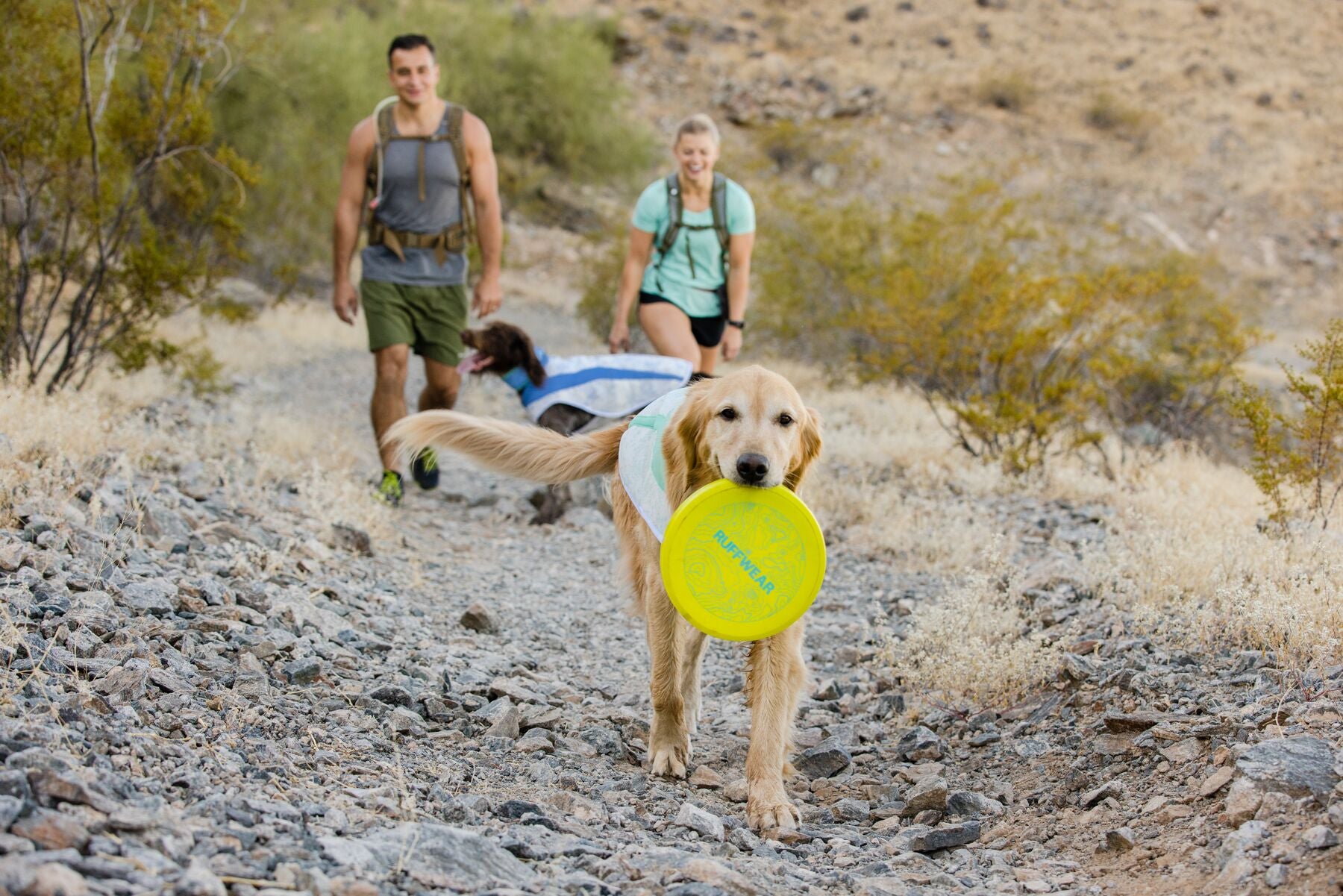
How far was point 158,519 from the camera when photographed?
14.0 feet

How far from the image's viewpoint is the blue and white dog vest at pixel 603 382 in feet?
18.8

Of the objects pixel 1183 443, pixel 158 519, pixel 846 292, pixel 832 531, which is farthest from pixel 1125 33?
pixel 158 519

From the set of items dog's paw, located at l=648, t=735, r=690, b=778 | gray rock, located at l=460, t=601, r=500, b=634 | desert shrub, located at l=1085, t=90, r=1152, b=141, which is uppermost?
desert shrub, located at l=1085, t=90, r=1152, b=141

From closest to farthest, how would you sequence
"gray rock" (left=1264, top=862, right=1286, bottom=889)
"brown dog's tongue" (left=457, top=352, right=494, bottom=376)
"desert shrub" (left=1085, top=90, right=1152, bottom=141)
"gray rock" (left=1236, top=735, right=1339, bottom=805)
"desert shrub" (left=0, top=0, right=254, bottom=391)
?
"gray rock" (left=1264, top=862, right=1286, bottom=889) → "gray rock" (left=1236, top=735, right=1339, bottom=805) → "desert shrub" (left=0, top=0, right=254, bottom=391) → "brown dog's tongue" (left=457, top=352, right=494, bottom=376) → "desert shrub" (left=1085, top=90, right=1152, bottom=141)

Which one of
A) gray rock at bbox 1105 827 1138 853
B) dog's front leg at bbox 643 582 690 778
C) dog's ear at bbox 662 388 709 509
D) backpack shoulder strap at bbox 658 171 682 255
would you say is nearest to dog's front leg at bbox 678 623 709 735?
dog's front leg at bbox 643 582 690 778

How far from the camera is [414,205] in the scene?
20.2ft

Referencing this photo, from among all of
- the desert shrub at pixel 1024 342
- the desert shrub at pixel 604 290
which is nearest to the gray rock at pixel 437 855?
the desert shrub at pixel 1024 342

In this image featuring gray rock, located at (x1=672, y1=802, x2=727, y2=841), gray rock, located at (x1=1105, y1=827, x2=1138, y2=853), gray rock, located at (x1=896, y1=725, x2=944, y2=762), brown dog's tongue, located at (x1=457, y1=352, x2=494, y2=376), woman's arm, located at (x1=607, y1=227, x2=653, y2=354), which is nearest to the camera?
gray rock, located at (x1=1105, y1=827, x2=1138, y2=853)

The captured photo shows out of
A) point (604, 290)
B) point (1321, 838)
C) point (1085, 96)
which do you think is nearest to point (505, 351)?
point (1321, 838)

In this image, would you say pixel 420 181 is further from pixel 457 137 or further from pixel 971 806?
pixel 971 806

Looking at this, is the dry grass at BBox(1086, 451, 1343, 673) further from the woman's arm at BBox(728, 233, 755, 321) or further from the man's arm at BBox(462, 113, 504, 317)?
the man's arm at BBox(462, 113, 504, 317)

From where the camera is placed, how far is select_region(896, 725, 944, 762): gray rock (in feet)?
11.7

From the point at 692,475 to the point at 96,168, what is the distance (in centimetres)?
474

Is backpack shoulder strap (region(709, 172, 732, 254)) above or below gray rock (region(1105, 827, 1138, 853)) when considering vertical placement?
above
